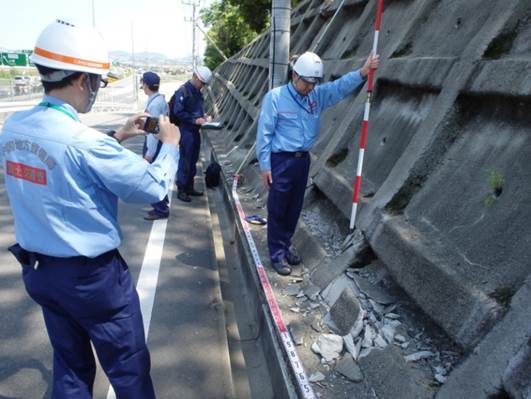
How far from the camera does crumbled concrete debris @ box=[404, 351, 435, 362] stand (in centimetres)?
252

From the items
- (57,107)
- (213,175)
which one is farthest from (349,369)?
(213,175)

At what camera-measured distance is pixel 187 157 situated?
7664 millimetres

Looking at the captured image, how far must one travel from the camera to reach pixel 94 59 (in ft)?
6.81

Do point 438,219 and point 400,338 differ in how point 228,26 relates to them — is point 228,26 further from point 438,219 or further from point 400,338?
point 400,338

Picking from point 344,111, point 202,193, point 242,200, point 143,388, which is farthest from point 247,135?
point 143,388

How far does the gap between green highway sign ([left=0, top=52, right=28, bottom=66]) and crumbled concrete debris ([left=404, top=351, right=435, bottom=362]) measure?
23.3 metres

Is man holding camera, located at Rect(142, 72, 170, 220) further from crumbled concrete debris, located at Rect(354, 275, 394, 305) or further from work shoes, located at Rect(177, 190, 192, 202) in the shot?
crumbled concrete debris, located at Rect(354, 275, 394, 305)

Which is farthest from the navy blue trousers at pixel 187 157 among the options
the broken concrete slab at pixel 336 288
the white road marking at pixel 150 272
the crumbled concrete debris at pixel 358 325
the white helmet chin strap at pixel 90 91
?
the white helmet chin strap at pixel 90 91

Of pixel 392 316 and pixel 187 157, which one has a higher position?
pixel 392 316

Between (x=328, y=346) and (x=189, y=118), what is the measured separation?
5.35 m

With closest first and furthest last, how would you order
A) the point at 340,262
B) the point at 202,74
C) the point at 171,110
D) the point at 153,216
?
the point at 340,262
the point at 153,216
the point at 202,74
the point at 171,110

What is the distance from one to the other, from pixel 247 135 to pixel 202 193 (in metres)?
1.88

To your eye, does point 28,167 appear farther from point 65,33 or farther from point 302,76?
point 302,76

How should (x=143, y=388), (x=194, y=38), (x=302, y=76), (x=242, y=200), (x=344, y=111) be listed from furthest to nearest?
(x=194, y=38), (x=242, y=200), (x=344, y=111), (x=302, y=76), (x=143, y=388)
